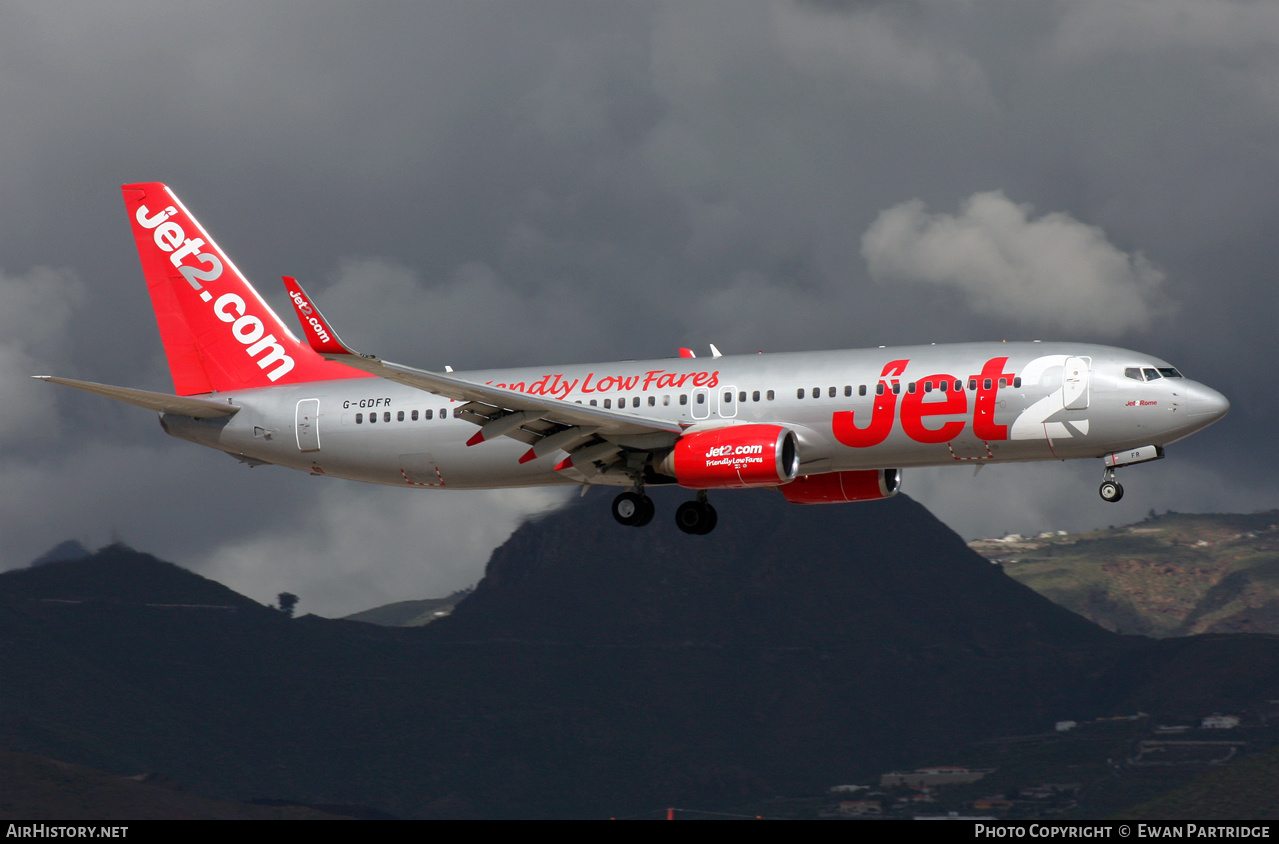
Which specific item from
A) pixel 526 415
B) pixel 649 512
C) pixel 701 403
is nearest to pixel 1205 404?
pixel 701 403

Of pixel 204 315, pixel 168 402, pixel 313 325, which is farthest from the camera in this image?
pixel 204 315

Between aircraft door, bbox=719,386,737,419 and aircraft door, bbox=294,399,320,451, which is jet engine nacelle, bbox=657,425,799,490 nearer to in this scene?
aircraft door, bbox=719,386,737,419

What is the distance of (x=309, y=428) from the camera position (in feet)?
196

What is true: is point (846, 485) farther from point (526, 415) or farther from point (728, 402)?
point (526, 415)

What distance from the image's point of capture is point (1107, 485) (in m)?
50.7

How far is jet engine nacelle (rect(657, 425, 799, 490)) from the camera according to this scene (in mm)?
49688

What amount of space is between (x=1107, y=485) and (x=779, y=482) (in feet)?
36.4

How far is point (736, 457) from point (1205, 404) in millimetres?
15323

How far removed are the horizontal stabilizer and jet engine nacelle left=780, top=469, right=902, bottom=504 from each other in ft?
75.5

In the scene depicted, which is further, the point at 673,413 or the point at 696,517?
the point at 696,517
